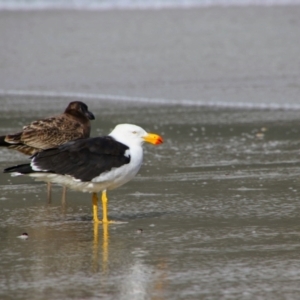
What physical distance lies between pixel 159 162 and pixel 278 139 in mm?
2007

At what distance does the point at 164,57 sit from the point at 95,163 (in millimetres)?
14338

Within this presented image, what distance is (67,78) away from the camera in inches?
786

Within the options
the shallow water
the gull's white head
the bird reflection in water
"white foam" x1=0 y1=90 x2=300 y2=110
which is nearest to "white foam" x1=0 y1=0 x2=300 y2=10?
"white foam" x1=0 y1=90 x2=300 y2=110

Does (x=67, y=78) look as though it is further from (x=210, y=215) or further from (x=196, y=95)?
(x=210, y=215)

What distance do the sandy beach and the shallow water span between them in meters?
5.47

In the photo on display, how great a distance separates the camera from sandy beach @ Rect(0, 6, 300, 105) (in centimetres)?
1731

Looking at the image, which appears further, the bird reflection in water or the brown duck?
the brown duck

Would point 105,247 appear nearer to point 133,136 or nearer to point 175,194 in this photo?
point 133,136

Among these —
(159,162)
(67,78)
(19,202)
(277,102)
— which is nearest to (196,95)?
(277,102)

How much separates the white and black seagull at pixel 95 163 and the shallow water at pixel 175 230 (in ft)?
1.06

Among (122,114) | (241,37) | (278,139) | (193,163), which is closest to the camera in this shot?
(193,163)

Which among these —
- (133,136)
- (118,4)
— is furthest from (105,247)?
(118,4)

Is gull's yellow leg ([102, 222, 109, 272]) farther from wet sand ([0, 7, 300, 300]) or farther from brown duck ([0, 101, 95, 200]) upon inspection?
brown duck ([0, 101, 95, 200])

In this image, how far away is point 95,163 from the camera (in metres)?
7.31
